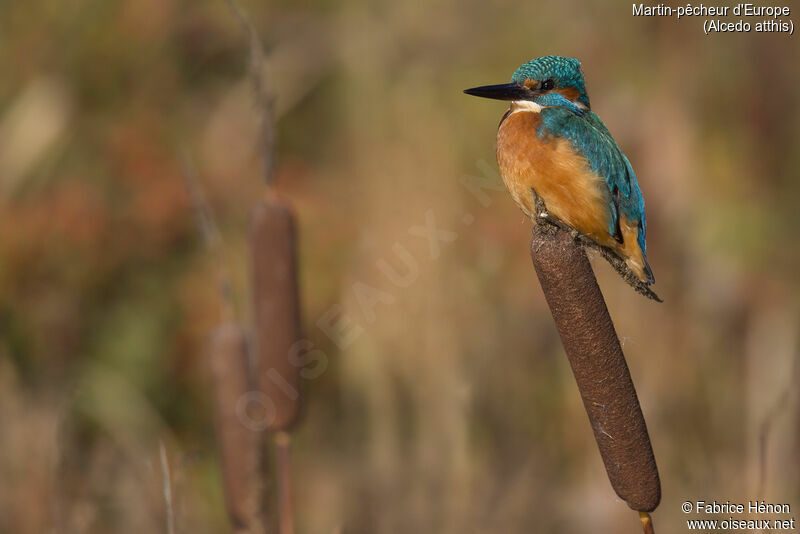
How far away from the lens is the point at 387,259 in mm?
2934

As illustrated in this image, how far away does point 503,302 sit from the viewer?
2994 mm

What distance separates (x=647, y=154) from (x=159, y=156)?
6.27ft

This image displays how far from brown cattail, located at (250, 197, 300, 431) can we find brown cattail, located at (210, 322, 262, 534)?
9 centimetres

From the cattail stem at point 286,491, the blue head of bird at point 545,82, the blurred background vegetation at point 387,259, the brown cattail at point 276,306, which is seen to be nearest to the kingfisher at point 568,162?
the blue head of bird at point 545,82

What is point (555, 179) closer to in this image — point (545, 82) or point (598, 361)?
point (545, 82)

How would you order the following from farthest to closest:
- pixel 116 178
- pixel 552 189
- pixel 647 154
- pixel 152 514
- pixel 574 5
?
pixel 116 178
pixel 574 5
pixel 647 154
pixel 152 514
pixel 552 189

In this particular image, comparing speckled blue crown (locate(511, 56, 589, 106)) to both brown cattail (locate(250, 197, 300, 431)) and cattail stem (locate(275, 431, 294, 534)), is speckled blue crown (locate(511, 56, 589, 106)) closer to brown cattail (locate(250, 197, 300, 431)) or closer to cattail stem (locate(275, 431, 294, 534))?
brown cattail (locate(250, 197, 300, 431))

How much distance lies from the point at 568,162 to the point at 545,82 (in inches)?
4.0

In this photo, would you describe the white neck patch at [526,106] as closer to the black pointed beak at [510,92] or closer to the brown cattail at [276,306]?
the black pointed beak at [510,92]

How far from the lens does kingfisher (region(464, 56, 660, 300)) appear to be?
1.07m

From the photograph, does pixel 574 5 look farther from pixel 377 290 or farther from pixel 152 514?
pixel 152 514

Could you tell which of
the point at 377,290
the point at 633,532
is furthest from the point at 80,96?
the point at 633,532

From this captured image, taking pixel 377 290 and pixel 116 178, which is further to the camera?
pixel 116 178

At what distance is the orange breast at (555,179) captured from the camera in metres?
1.06
